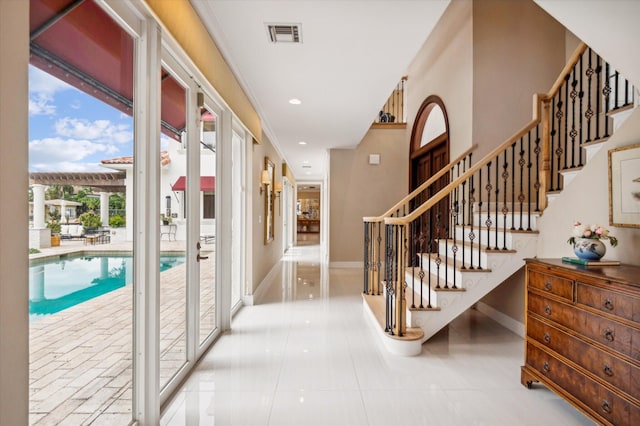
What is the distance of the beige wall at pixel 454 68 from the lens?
14.4ft

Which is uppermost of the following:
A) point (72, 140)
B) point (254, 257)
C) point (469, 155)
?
point (469, 155)

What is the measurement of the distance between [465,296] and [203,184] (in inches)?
104

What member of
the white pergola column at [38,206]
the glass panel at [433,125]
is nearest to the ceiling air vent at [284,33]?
the white pergola column at [38,206]

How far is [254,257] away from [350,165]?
12.3 ft

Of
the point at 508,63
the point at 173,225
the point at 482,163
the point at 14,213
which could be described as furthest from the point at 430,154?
the point at 14,213

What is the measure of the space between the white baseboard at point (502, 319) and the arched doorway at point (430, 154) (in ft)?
3.80

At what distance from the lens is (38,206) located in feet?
4.01

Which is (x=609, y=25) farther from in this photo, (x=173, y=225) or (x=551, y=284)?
(x=173, y=225)

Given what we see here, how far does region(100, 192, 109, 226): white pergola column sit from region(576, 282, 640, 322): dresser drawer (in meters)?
2.62

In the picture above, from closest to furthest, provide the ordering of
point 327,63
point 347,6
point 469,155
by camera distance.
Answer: point 347,6, point 327,63, point 469,155

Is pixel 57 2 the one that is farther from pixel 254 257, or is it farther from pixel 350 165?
pixel 350 165

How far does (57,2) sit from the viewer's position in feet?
4.41

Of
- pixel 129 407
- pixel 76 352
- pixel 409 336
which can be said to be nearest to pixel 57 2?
pixel 76 352

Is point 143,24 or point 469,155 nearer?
point 143,24
